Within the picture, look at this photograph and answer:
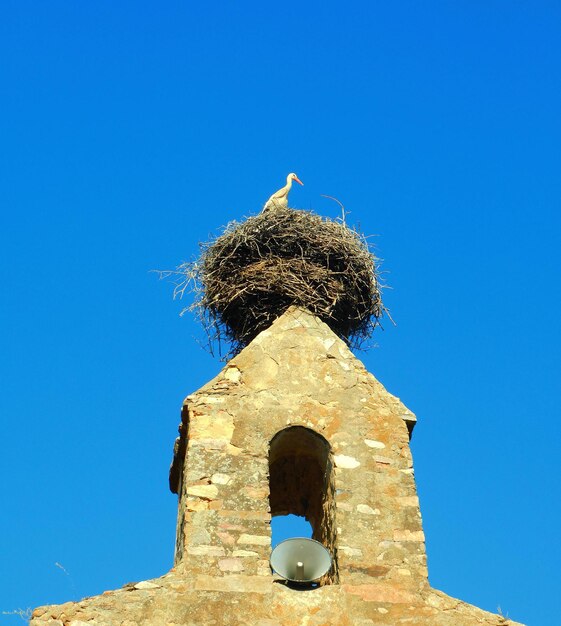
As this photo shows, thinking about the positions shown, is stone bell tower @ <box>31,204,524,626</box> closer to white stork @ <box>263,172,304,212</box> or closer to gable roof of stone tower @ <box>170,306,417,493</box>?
gable roof of stone tower @ <box>170,306,417,493</box>

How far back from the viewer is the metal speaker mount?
8950mm

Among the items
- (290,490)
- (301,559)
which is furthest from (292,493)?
(301,559)

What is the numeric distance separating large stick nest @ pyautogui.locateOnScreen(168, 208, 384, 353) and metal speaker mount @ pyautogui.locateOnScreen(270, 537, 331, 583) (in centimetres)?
292

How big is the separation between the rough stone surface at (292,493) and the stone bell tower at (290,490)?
0.01 metres

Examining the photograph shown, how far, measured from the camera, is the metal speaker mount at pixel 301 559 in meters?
8.95

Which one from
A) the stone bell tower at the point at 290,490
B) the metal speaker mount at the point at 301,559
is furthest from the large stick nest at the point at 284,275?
the metal speaker mount at the point at 301,559

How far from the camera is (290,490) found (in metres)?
10.9

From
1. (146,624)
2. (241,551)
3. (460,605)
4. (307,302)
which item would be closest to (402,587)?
(460,605)

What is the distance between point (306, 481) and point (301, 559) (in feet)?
5.69

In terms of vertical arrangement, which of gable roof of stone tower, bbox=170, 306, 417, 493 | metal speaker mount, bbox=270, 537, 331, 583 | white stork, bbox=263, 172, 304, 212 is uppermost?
white stork, bbox=263, 172, 304, 212

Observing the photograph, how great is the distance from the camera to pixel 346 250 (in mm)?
12312

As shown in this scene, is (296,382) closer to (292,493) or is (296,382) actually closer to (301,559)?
(292,493)

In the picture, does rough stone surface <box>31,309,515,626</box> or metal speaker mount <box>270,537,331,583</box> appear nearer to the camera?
rough stone surface <box>31,309,515,626</box>

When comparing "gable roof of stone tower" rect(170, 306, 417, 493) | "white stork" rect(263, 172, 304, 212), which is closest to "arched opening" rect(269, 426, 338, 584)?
"gable roof of stone tower" rect(170, 306, 417, 493)
